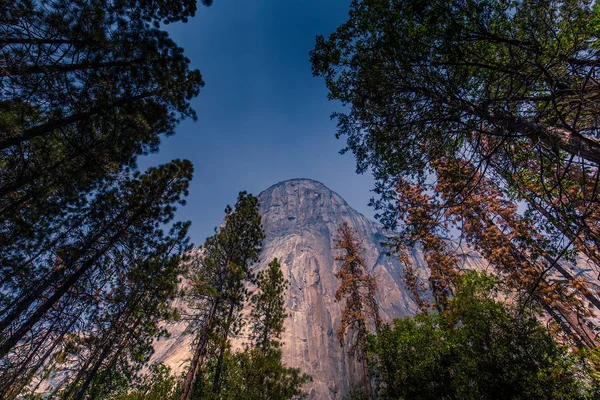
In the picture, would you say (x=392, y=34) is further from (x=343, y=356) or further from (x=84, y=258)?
(x=343, y=356)

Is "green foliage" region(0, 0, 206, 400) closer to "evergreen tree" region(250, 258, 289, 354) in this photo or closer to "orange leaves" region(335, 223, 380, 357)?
"evergreen tree" region(250, 258, 289, 354)

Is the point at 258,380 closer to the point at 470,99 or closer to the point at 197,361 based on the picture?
the point at 197,361

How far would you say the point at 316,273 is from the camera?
59625 mm

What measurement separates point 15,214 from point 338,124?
30.9 ft

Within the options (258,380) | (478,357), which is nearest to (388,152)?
(478,357)

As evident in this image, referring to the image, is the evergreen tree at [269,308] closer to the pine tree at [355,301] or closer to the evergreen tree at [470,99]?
the pine tree at [355,301]

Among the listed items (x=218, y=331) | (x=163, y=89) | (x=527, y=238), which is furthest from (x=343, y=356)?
(x=163, y=89)

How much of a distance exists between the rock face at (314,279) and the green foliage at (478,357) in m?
12.9

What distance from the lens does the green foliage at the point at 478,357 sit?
6117 millimetres

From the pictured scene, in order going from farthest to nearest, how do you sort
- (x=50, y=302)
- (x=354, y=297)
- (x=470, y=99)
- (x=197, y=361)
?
(x=354, y=297), (x=197, y=361), (x=50, y=302), (x=470, y=99)

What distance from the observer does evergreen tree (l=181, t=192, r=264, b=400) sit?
11.5m

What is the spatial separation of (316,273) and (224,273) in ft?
163

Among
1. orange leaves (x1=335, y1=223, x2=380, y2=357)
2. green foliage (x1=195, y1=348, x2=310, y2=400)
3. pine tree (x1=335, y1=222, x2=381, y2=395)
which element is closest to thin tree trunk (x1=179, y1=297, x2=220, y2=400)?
green foliage (x1=195, y1=348, x2=310, y2=400)

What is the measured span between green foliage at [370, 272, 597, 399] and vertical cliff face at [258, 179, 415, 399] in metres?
18.4
